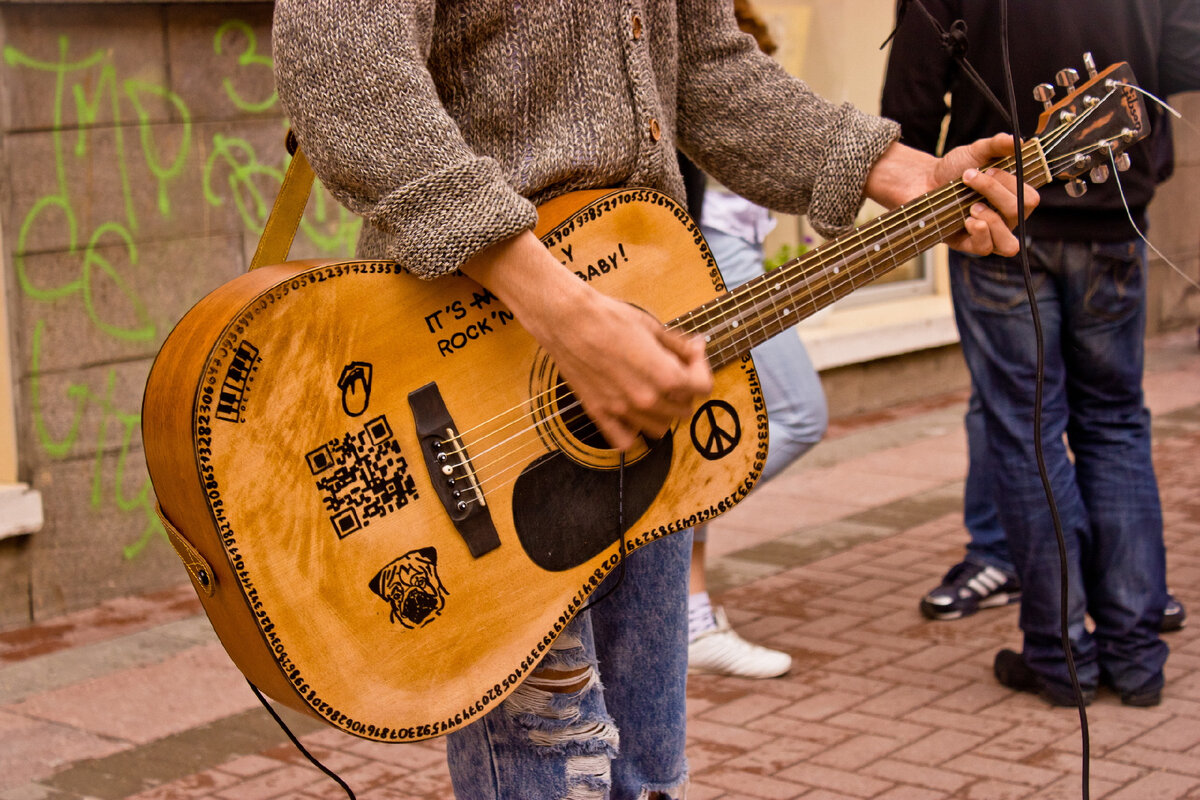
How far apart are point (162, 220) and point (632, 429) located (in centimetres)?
349

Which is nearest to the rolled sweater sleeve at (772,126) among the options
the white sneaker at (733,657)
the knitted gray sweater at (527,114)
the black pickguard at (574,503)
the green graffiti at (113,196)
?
the knitted gray sweater at (527,114)

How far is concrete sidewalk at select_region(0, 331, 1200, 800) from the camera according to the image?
11.1 ft

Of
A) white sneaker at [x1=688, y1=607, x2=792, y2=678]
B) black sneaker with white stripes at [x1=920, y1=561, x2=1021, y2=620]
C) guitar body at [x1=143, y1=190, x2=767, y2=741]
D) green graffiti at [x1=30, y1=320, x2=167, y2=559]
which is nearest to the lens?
guitar body at [x1=143, y1=190, x2=767, y2=741]

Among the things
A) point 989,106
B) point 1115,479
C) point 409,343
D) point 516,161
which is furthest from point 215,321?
point 1115,479

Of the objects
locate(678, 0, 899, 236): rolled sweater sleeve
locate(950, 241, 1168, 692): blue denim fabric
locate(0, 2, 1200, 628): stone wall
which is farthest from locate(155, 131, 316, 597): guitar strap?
locate(0, 2, 1200, 628): stone wall

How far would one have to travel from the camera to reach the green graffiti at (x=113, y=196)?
460 cm

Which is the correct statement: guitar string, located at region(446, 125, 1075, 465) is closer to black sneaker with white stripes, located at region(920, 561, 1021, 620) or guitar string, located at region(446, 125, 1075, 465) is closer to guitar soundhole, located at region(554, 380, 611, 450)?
guitar soundhole, located at region(554, 380, 611, 450)

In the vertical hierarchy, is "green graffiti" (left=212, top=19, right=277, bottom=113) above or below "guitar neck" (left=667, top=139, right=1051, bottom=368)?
above

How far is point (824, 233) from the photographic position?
7.61 feet

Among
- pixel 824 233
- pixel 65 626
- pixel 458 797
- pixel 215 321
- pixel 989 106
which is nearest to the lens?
pixel 215 321

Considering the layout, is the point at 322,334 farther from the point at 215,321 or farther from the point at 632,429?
the point at 632,429

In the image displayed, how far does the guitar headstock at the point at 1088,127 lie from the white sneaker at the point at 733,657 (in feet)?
6.41

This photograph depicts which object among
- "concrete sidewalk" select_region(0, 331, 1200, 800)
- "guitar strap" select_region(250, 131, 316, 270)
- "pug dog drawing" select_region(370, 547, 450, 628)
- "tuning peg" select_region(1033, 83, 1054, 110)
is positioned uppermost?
"tuning peg" select_region(1033, 83, 1054, 110)

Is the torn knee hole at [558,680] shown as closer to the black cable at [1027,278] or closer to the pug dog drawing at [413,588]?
the pug dog drawing at [413,588]
